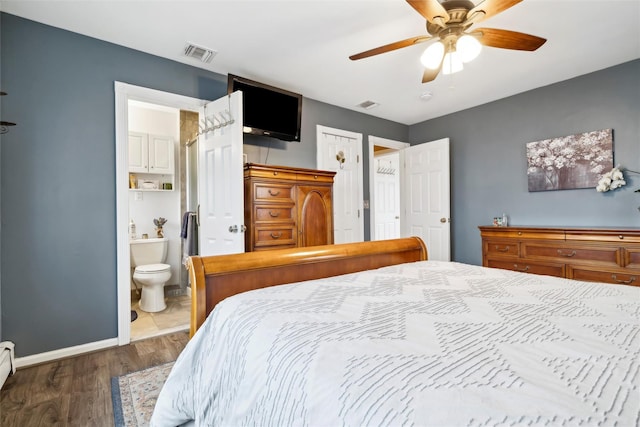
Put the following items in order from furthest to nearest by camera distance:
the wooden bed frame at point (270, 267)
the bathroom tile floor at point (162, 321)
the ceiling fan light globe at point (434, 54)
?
the bathroom tile floor at point (162, 321) → the ceiling fan light globe at point (434, 54) → the wooden bed frame at point (270, 267)

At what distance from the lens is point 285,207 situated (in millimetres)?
3039

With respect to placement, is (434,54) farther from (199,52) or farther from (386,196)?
(386,196)

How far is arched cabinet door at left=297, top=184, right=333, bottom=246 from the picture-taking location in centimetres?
314

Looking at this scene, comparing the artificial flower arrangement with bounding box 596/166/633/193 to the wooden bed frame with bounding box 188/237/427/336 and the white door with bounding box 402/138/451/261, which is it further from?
the wooden bed frame with bounding box 188/237/427/336

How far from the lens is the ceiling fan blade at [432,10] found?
1588 millimetres

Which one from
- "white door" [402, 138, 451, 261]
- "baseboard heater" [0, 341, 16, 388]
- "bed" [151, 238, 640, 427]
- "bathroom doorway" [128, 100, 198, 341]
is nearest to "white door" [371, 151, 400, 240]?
"white door" [402, 138, 451, 261]

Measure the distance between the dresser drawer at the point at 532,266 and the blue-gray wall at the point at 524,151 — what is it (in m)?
0.65

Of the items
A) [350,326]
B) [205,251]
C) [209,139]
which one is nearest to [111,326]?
[205,251]

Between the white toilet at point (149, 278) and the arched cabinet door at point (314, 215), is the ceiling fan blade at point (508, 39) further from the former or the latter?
the white toilet at point (149, 278)

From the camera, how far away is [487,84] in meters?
3.48

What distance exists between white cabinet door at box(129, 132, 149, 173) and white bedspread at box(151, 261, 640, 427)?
3.52 m

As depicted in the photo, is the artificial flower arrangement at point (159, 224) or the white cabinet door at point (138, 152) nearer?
the white cabinet door at point (138, 152)

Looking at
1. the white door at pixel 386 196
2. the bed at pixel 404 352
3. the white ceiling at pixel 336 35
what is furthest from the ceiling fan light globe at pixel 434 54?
the white door at pixel 386 196

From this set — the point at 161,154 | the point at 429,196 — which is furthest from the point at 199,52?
the point at 429,196
